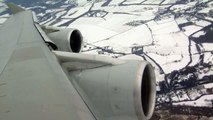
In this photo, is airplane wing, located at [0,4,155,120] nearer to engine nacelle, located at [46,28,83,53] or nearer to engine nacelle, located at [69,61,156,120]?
engine nacelle, located at [69,61,156,120]

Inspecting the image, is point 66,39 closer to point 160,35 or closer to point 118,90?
point 118,90

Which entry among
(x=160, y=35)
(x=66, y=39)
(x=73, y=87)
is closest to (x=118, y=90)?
(x=73, y=87)

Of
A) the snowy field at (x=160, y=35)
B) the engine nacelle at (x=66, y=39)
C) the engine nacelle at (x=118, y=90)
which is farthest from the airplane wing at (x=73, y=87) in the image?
the snowy field at (x=160, y=35)

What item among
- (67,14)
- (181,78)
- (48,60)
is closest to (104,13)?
(67,14)

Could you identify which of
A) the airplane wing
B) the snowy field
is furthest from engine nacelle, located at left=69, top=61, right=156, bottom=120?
the snowy field

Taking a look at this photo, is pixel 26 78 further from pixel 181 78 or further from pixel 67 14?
pixel 67 14
